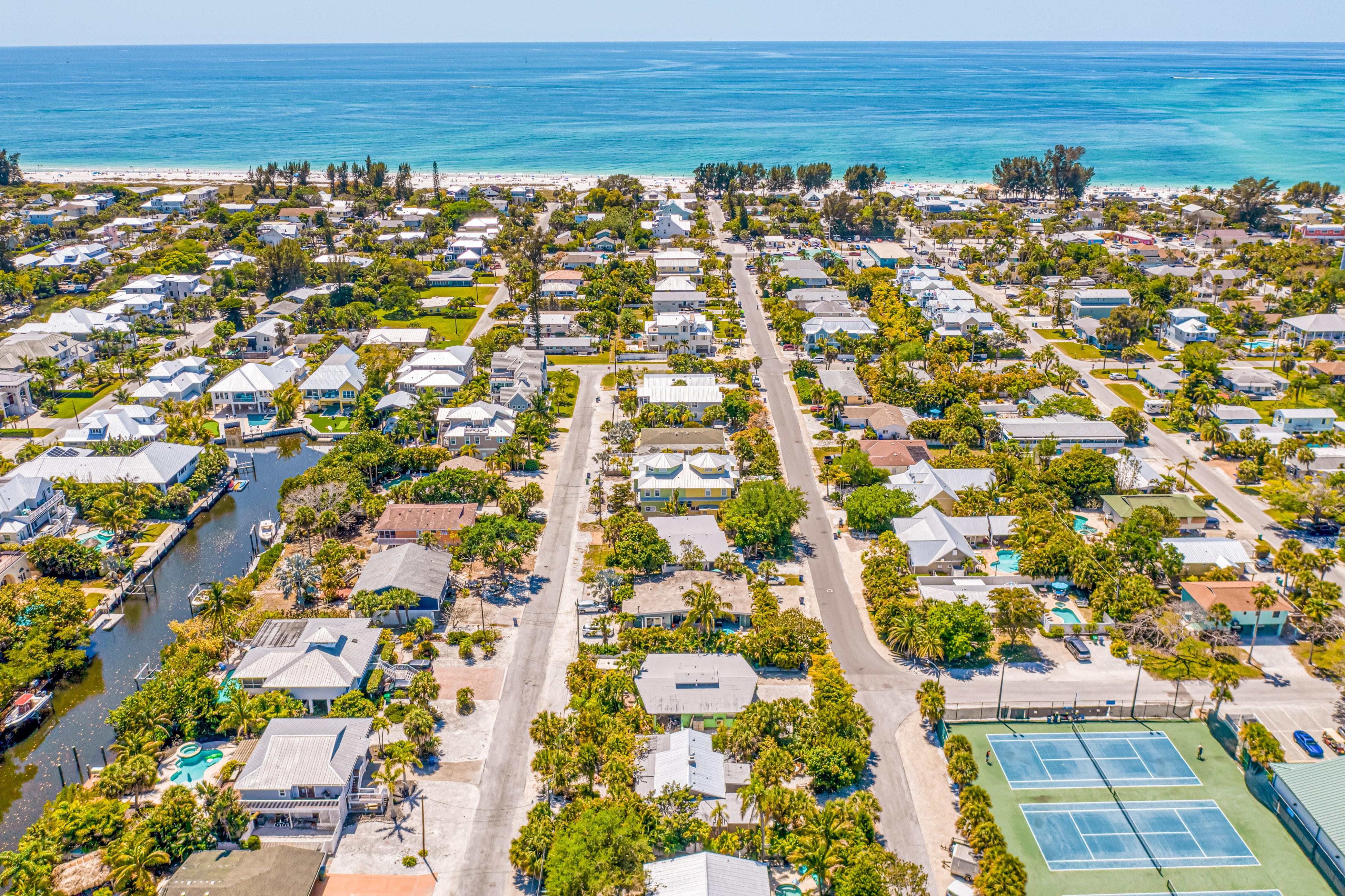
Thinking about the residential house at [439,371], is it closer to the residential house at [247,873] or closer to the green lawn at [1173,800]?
the residential house at [247,873]

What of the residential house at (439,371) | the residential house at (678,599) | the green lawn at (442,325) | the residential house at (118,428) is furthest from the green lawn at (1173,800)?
the green lawn at (442,325)

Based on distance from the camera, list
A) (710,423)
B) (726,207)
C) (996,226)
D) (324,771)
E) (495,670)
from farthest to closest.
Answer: (726,207) < (996,226) < (710,423) < (495,670) < (324,771)

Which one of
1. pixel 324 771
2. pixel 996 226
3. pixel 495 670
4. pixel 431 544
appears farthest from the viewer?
pixel 996 226

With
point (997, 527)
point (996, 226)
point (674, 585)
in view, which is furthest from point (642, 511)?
point (996, 226)

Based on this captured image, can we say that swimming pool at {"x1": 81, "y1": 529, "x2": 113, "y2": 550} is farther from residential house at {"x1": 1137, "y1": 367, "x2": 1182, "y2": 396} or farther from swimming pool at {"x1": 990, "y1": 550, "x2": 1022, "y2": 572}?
residential house at {"x1": 1137, "y1": 367, "x2": 1182, "y2": 396}

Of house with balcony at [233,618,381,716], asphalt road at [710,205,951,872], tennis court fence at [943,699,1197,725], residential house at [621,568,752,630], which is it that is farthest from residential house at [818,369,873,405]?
house with balcony at [233,618,381,716]

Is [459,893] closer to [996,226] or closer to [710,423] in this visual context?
[710,423]

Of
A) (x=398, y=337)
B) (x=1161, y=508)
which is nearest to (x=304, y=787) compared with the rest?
(x=1161, y=508)
